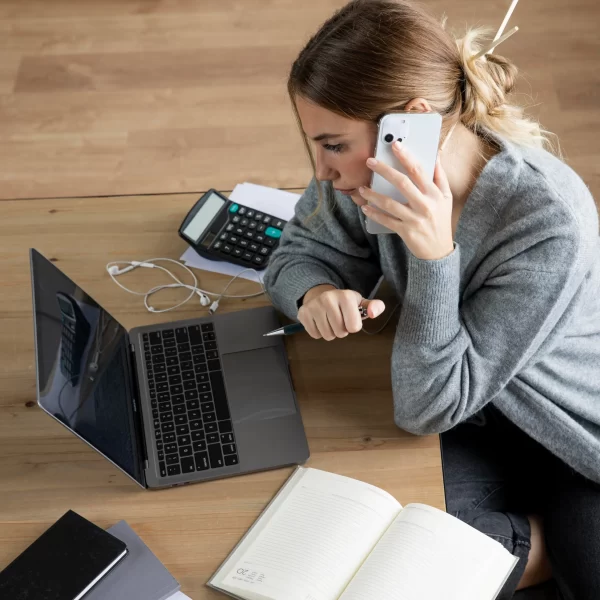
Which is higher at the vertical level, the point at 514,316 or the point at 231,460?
the point at 514,316

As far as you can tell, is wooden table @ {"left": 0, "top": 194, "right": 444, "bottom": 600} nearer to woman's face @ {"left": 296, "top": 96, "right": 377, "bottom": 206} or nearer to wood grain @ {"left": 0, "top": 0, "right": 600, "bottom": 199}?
woman's face @ {"left": 296, "top": 96, "right": 377, "bottom": 206}

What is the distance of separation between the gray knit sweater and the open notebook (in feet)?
0.46

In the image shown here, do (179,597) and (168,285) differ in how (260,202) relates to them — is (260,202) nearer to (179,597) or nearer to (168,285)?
(168,285)

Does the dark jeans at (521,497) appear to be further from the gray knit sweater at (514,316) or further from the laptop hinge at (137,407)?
the laptop hinge at (137,407)

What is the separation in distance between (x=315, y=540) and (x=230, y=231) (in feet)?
1.90

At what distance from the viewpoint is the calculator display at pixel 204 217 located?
1.31 m

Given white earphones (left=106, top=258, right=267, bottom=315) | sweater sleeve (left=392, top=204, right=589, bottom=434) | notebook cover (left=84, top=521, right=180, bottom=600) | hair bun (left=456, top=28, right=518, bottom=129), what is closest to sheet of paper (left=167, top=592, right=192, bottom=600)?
notebook cover (left=84, top=521, right=180, bottom=600)

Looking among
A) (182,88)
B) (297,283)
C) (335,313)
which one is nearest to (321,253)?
(297,283)

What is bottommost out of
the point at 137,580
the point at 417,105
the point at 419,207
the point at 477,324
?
the point at 137,580

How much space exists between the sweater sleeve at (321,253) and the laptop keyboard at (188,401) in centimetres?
13

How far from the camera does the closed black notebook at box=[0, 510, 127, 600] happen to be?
896 mm

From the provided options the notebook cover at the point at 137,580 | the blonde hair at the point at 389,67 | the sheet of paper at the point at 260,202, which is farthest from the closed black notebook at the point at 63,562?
the blonde hair at the point at 389,67

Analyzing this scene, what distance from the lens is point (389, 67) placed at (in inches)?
37.5

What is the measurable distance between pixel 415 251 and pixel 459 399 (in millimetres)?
200
